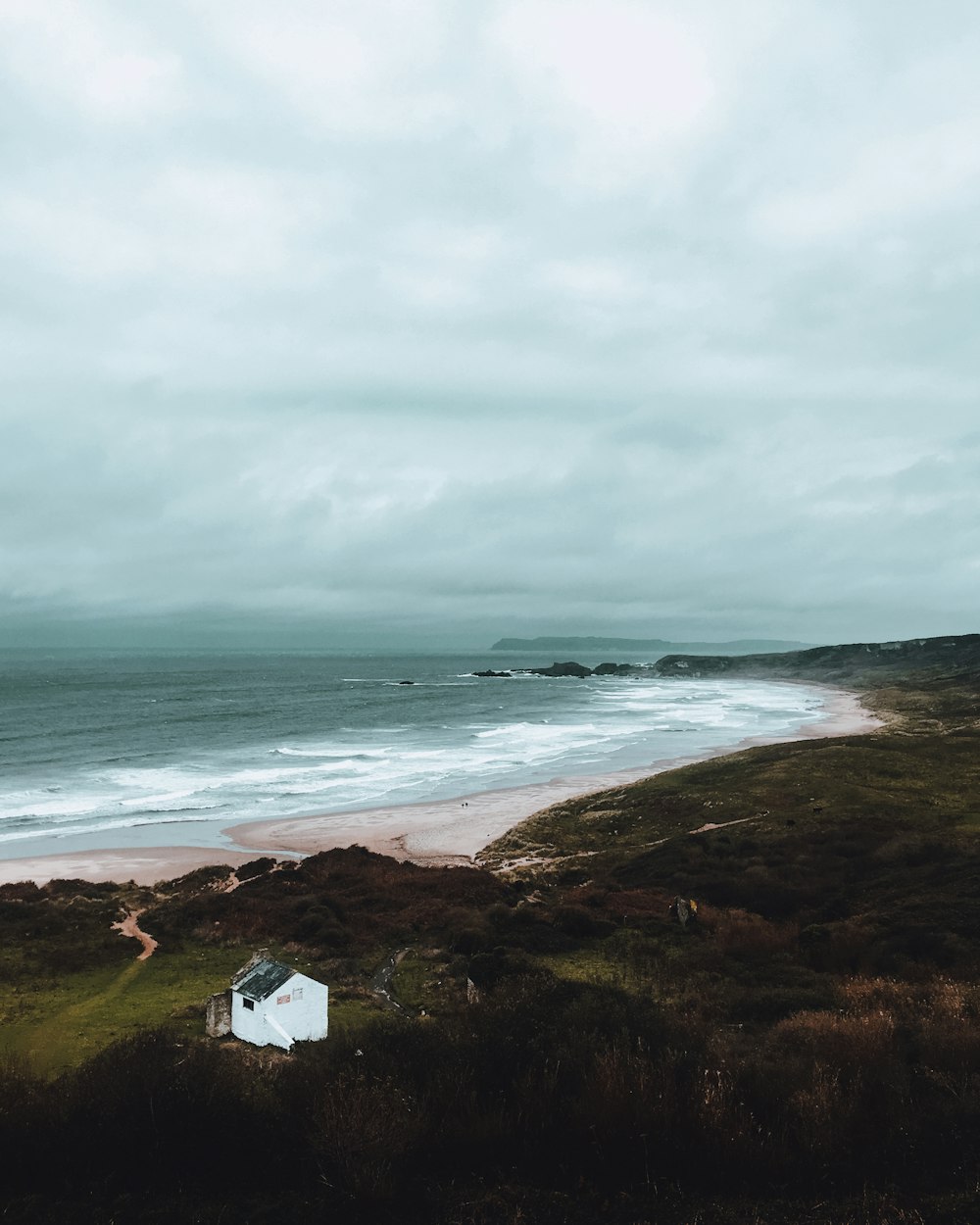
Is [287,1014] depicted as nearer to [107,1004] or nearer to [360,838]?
[107,1004]

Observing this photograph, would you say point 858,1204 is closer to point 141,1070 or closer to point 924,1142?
point 924,1142

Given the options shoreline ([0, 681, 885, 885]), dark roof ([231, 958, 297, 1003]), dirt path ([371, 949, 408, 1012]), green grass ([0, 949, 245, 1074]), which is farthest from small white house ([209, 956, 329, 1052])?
shoreline ([0, 681, 885, 885])

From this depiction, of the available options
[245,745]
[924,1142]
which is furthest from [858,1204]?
[245,745]

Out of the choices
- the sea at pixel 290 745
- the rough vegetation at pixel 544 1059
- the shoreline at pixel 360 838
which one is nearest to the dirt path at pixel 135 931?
the rough vegetation at pixel 544 1059

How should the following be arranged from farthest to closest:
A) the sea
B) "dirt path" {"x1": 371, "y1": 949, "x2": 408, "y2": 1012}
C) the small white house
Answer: the sea → "dirt path" {"x1": 371, "y1": 949, "x2": 408, "y2": 1012} → the small white house

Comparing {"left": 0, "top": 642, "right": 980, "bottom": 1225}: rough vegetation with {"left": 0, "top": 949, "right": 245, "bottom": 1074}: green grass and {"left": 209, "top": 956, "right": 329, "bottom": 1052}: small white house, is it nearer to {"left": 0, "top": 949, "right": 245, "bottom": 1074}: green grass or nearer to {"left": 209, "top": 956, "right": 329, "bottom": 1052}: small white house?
{"left": 0, "top": 949, "right": 245, "bottom": 1074}: green grass

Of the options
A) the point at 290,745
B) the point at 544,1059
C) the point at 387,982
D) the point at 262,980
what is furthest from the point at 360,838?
the point at 290,745
